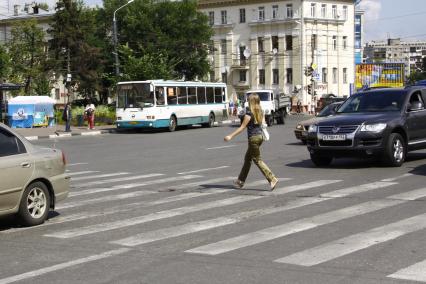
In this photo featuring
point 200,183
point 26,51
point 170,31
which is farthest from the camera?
point 170,31

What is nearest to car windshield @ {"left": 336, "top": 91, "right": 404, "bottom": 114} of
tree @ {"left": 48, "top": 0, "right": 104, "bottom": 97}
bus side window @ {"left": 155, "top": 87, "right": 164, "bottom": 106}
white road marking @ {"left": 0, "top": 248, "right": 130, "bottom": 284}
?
white road marking @ {"left": 0, "top": 248, "right": 130, "bottom": 284}

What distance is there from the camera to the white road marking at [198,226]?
25.4 ft

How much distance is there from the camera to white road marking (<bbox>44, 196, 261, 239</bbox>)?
8.31m

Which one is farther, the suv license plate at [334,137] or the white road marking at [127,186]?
the suv license plate at [334,137]

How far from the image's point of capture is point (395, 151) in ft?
48.3

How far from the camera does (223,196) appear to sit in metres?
11.2

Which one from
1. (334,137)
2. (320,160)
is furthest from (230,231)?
(320,160)

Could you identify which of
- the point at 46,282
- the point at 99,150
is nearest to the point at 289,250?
the point at 46,282

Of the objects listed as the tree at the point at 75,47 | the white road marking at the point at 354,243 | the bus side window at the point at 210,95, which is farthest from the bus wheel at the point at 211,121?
the white road marking at the point at 354,243

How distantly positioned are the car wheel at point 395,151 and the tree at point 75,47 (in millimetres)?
56118

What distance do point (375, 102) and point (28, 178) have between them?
30.5 ft

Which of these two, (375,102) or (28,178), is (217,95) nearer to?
(375,102)

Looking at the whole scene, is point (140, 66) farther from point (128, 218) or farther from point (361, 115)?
point (128, 218)

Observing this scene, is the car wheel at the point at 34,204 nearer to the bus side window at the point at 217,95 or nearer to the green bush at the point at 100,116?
the bus side window at the point at 217,95
